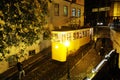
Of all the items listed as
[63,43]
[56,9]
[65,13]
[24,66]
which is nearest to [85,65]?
[63,43]

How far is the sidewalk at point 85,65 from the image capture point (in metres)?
16.1

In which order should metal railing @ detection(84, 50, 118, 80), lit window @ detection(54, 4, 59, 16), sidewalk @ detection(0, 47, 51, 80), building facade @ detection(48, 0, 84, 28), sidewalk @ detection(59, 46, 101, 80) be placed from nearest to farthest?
metal railing @ detection(84, 50, 118, 80) < sidewalk @ detection(0, 47, 51, 80) < sidewalk @ detection(59, 46, 101, 80) < building facade @ detection(48, 0, 84, 28) < lit window @ detection(54, 4, 59, 16)

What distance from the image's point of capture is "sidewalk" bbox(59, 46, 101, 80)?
16055 mm

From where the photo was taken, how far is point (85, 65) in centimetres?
1861

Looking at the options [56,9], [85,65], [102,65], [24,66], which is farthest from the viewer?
[56,9]

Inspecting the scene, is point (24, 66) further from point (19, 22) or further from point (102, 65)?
point (102, 65)

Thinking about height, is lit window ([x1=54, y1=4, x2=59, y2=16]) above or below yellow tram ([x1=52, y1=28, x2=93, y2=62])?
above

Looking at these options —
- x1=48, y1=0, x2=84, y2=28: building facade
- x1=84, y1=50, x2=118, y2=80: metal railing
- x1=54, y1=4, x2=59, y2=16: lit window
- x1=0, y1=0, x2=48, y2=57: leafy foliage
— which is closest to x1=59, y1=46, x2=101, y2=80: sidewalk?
x1=84, y1=50, x2=118, y2=80: metal railing

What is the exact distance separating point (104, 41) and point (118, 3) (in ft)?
68.1

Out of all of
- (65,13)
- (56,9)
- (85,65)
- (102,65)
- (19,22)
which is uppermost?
(56,9)

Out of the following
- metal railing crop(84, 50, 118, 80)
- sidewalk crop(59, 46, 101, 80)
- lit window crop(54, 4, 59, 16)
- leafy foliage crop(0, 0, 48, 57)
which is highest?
lit window crop(54, 4, 59, 16)

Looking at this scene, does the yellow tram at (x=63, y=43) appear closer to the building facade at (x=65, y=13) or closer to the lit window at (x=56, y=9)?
the building facade at (x=65, y=13)

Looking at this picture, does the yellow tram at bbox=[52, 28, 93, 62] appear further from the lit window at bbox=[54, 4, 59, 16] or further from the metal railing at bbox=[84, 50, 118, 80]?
the lit window at bbox=[54, 4, 59, 16]

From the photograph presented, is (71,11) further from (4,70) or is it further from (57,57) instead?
(4,70)
